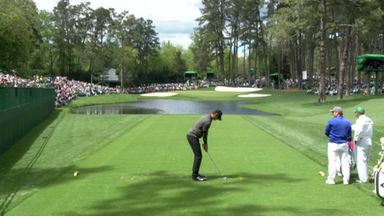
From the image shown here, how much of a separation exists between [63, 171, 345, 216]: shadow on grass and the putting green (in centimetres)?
2

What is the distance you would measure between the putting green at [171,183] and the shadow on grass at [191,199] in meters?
0.02

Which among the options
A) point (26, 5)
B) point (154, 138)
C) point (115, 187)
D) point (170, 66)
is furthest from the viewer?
point (170, 66)

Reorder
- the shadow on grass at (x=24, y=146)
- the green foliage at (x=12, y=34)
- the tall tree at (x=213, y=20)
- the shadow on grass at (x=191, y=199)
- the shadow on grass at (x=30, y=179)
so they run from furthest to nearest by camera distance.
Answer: the tall tree at (x=213, y=20) < the green foliage at (x=12, y=34) < the shadow on grass at (x=24, y=146) < the shadow on grass at (x=30, y=179) < the shadow on grass at (x=191, y=199)

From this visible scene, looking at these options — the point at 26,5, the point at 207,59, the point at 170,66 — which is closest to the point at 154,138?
the point at 26,5

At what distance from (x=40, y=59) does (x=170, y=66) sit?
4488 centimetres

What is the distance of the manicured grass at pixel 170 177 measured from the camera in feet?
30.8

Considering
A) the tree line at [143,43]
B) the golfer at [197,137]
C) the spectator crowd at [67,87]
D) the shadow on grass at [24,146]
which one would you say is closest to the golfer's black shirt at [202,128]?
the golfer at [197,137]

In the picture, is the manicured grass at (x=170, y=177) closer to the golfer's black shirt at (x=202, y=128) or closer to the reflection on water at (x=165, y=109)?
the golfer's black shirt at (x=202, y=128)

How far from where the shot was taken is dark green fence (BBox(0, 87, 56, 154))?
18.1 metres

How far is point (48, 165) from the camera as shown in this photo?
50.0 ft

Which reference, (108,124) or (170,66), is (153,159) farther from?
(170,66)

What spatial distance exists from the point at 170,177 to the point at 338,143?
415cm

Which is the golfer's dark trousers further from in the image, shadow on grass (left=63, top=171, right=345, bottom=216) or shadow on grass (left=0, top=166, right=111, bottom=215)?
shadow on grass (left=0, top=166, right=111, bottom=215)

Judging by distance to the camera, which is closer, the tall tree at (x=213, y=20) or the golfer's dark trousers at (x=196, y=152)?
the golfer's dark trousers at (x=196, y=152)
